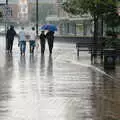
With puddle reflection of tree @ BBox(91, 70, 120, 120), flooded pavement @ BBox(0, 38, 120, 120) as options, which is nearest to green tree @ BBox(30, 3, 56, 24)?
flooded pavement @ BBox(0, 38, 120, 120)

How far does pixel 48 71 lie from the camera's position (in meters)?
23.9

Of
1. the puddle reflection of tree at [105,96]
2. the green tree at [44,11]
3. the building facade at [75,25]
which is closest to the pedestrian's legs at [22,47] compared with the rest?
the puddle reflection of tree at [105,96]

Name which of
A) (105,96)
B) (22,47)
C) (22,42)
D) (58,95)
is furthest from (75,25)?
(58,95)

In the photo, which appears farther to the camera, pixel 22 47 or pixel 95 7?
pixel 22 47

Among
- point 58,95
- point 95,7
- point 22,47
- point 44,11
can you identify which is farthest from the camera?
point 44,11

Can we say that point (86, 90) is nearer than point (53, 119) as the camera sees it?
No

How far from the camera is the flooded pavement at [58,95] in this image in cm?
1211

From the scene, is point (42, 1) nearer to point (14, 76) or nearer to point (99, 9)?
point (99, 9)

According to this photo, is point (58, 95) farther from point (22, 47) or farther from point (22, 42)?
point (22, 42)

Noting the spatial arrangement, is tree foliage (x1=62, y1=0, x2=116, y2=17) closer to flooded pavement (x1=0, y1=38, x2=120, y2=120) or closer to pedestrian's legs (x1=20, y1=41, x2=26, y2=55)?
pedestrian's legs (x1=20, y1=41, x2=26, y2=55)

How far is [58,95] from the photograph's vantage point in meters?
15.4

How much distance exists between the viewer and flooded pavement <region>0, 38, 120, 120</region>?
39.7 ft

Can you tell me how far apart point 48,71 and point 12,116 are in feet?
39.9

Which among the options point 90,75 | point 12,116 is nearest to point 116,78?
point 90,75
